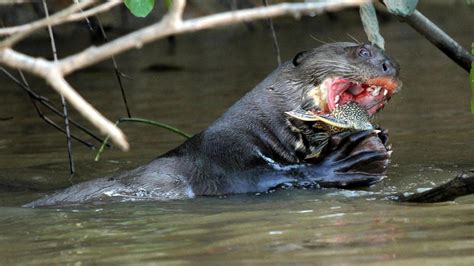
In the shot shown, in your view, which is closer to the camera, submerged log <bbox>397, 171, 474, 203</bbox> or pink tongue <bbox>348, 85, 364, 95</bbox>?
submerged log <bbox>397, 171, 474, 203</bbox>

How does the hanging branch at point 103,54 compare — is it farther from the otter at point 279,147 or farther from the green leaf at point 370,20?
the otter at point 279,147

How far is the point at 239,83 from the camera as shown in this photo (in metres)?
8.46

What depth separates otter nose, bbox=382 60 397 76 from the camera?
4551mm

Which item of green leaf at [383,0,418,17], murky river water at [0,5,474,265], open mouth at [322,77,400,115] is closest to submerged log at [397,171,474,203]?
murky river water at [0,5,474,265]

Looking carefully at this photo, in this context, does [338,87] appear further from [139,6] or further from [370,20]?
[139,6]

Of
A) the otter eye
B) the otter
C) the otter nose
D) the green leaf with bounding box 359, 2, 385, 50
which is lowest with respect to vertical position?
the otter

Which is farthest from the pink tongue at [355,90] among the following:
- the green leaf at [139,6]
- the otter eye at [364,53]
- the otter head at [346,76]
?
the green leaf at [139,6]

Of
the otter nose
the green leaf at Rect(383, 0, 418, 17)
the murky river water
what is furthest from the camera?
the otter nose

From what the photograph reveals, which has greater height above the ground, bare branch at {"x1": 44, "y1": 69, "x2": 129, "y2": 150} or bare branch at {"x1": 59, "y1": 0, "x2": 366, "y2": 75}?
bare branch at {"x1": 59, "y1": 0, "x2": 366, "y2": 75}

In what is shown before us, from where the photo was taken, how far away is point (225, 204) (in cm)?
408

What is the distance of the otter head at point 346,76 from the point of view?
4.57 meters

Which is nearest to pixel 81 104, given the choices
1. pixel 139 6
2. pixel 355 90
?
pixel 139 6

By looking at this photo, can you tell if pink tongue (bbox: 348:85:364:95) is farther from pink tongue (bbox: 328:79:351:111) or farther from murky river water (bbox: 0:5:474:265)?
murky river water (bbox: 0:5:474:265)

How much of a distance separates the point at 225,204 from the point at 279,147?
595 mm
